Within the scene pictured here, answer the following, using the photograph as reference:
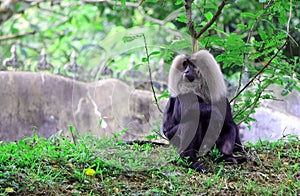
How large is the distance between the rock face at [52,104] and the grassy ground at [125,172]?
104 inches

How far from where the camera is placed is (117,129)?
7168 mm

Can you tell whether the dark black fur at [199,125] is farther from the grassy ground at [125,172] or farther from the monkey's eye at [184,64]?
the monkey's eye at [184,64]

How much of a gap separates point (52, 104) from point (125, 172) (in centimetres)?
400

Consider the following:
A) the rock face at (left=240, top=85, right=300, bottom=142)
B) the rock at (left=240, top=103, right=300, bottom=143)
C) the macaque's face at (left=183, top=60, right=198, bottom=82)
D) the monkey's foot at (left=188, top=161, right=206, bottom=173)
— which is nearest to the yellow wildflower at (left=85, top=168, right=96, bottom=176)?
the monkey's foot at (left=188, top=161, right=206, bottom=173)

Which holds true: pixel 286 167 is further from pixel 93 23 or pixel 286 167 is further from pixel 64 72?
pixel 93 23

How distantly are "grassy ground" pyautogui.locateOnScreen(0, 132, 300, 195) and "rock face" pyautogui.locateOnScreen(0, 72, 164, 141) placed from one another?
2653 mm

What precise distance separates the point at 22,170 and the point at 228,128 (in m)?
1.86

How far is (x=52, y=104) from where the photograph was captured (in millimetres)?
8078

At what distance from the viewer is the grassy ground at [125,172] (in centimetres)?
388

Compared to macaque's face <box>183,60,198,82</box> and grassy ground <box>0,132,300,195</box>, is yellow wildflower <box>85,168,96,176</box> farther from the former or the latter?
macaque's face <box>183,60,198,82</box>

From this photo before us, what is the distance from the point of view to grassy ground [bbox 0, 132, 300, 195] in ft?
12.7

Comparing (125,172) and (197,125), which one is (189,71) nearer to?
(197,125)

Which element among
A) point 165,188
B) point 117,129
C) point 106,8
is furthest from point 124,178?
point 106,8

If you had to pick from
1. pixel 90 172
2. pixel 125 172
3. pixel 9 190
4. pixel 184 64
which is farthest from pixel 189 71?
pixel 9 190
